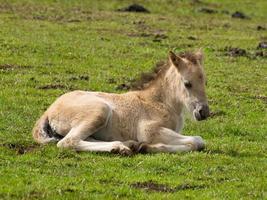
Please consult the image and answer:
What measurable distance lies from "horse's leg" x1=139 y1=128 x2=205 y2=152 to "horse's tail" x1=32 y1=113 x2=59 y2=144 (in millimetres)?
1787

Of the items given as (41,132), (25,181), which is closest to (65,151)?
(41,132)

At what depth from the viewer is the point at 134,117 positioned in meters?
15.0

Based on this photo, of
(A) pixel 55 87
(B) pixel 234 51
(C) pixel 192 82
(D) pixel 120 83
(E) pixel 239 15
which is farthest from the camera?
(E) pixel 239 15

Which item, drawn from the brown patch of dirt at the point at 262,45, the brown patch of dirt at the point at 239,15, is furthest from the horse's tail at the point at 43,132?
the brown patch of dirt at the point at 239,15

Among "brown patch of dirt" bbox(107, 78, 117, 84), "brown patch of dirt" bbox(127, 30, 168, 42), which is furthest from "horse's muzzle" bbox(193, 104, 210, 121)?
"brown patch of dirt" bbox(127, 30, 168, 42)

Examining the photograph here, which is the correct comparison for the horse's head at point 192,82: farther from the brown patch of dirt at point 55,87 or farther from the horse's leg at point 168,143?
the brown patch of dirt at point 55,87

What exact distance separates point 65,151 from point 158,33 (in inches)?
854

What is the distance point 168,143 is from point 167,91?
54.0 inches

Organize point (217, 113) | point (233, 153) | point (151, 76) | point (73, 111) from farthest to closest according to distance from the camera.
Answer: point (217, 113) < point (151, 76) < point (233, 153) < point (73, 111)

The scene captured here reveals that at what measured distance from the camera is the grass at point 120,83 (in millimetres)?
12008

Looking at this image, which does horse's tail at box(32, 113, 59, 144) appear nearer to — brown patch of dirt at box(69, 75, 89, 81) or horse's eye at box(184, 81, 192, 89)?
horse's eye at box(184, 81, 192, 89)

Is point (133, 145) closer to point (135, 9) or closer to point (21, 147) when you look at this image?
point (21, 147)

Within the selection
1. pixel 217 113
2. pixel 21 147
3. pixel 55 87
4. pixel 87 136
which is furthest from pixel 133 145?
pixel 55 87

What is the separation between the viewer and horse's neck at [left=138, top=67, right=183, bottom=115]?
602 inches
